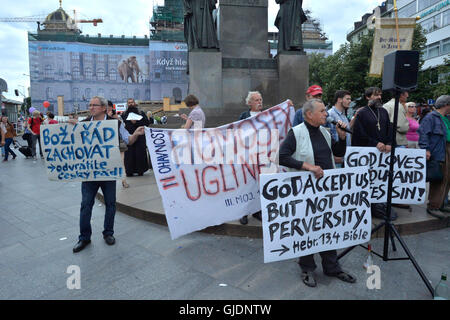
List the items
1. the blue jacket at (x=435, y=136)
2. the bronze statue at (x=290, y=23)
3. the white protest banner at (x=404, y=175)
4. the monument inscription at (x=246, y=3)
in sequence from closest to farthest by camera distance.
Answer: the white protest banner at (x=404, y=175) < the blue jacket at (x=435, y=136) < the bronze statue at (x=290, y=23) < the monument inscription at (x=246, y=3)

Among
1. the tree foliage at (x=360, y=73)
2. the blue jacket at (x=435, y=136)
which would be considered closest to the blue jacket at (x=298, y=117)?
the blue jacket at (x=435, y=136)

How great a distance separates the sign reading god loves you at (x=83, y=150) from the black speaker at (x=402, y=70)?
3.20 m

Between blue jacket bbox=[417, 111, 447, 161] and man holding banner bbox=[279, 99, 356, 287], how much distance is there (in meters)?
2.30

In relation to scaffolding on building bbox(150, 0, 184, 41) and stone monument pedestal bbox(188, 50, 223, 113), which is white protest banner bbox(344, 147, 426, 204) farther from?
scaffolding on building bbox(150, 0, 184, 41)

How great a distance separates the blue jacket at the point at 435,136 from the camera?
14.5ft

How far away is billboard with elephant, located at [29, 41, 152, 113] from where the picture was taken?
5769 cm

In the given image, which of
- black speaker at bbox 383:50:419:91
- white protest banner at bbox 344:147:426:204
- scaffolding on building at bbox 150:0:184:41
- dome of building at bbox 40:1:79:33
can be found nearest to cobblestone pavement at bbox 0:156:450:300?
white protest banner at bbox 344:147:426:204

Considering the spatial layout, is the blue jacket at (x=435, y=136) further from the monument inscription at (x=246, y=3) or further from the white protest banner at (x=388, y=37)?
the monument inscription at (x=246, y=3)

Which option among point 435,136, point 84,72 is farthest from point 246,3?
point 84,72

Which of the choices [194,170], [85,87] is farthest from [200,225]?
[85,87]

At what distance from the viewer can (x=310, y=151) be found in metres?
2.99

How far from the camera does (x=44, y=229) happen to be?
15.4 feet

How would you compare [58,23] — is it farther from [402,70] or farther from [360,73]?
[402,70]
